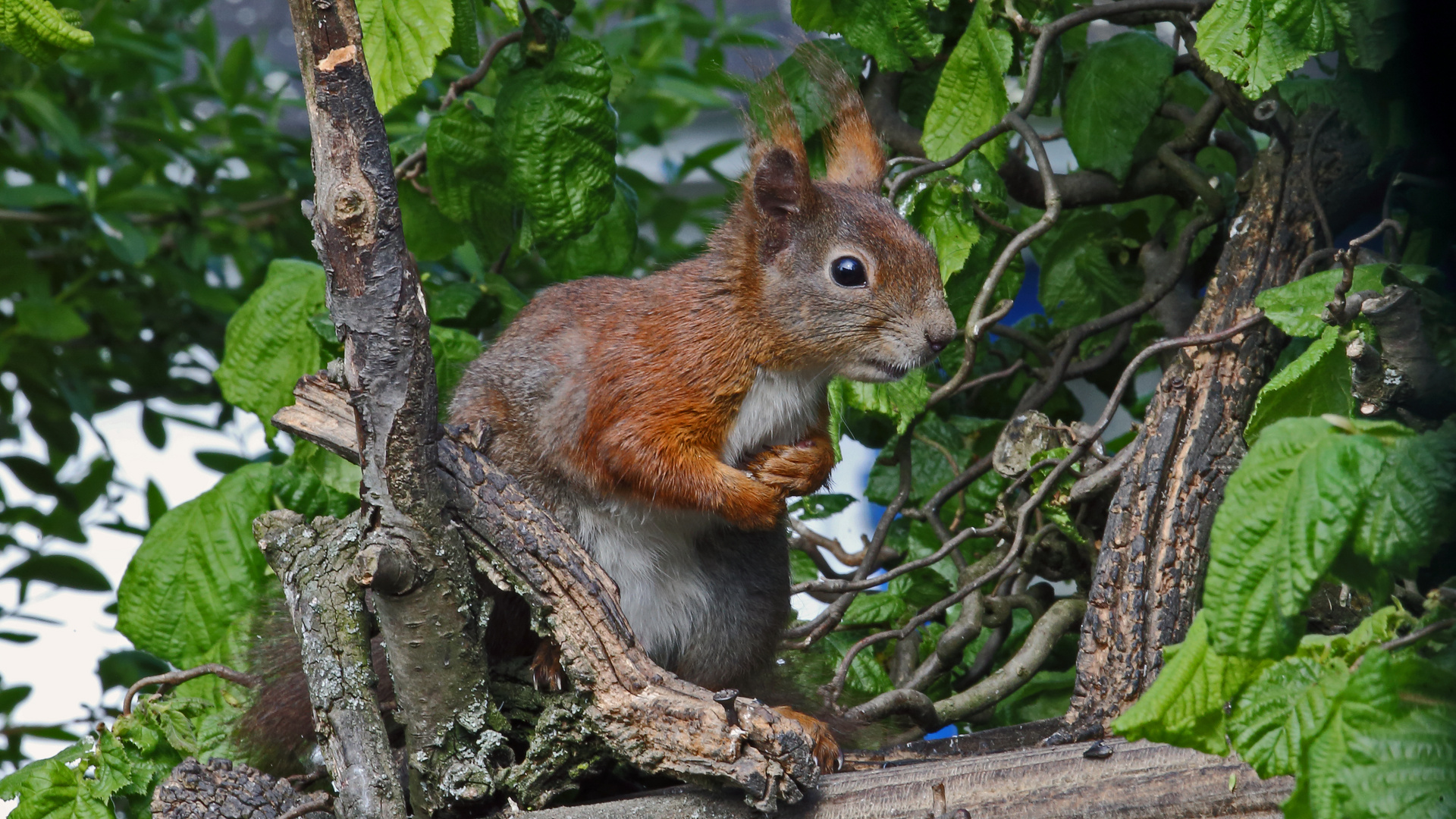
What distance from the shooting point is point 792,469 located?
145cm

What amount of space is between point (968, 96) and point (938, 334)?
359 millimetres

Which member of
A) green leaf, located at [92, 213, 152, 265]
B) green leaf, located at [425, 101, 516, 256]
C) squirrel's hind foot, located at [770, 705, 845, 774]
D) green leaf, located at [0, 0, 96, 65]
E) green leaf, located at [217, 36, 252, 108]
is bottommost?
squirrel's hind foot, located at [770, 705, 845, 774]

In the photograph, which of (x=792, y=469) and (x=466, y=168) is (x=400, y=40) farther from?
(x=792, y=469)

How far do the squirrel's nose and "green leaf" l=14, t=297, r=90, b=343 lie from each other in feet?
4.70

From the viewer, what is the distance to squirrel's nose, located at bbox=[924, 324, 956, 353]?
1457 mm

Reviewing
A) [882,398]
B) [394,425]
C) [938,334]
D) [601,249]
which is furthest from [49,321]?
[938,334]

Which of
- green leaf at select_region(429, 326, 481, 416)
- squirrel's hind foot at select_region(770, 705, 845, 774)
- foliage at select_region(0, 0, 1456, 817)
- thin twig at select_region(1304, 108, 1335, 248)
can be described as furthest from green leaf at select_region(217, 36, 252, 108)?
thin twig at select_region(1304, 108, 1335, 248)

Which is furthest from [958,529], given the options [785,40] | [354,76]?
[354,76]

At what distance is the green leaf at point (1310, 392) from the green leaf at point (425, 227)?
1178 mm

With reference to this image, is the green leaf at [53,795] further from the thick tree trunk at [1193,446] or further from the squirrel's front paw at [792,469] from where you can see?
the thick tree trunk at [1193,446]

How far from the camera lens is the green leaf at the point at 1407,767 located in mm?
703

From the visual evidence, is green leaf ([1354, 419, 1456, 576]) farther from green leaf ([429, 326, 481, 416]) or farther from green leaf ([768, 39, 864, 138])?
green leaf ([429, 326, 481, 416])

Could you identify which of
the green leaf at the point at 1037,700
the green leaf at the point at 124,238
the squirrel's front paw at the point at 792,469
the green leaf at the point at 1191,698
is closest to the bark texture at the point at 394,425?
the squirrel's front paw at the point at 792,469

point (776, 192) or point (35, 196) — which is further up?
point (35, 196)
